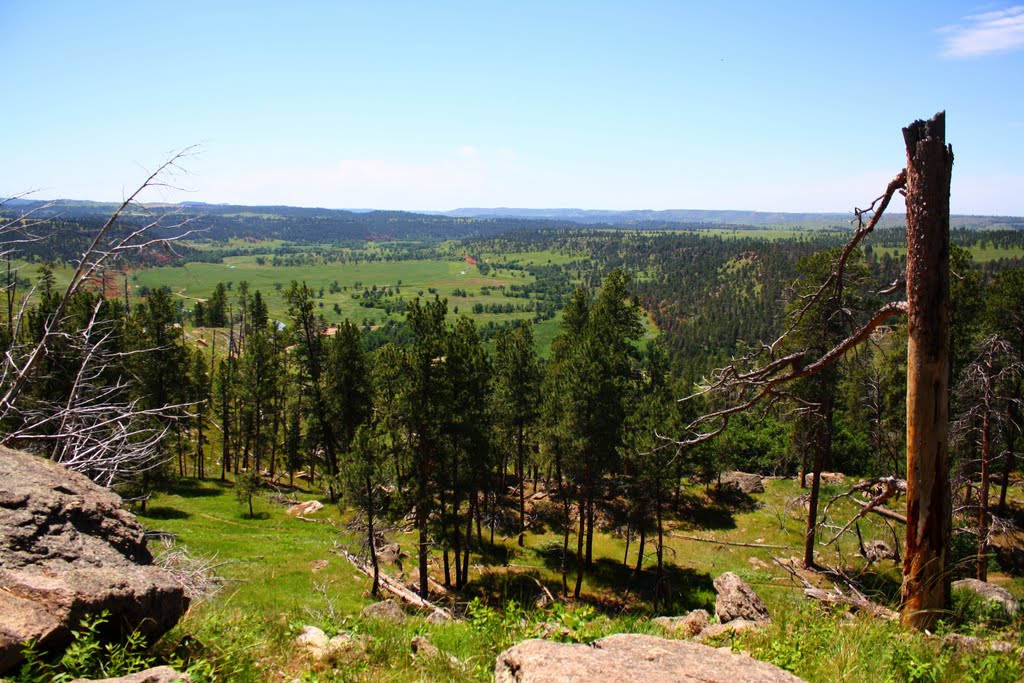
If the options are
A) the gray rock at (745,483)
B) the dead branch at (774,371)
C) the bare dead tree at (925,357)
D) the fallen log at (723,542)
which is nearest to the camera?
the bare dead tree at (925,357)

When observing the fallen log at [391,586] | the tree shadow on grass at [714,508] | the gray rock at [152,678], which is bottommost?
the tree shadow on grass at [714,508]

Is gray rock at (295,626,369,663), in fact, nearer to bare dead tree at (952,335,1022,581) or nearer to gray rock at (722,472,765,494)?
bare dead tree at (952,335,1022,581)

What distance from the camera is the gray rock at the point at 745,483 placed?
121 feet

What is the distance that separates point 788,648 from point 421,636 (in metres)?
3.66

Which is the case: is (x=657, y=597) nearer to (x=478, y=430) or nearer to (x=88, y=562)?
(x=478, y=430)

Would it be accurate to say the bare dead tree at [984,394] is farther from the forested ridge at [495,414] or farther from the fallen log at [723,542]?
the fallen log at [723,542]

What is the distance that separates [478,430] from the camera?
847 inches

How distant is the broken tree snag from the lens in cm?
477

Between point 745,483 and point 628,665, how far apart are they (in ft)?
123

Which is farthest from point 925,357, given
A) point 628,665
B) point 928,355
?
point 628,665

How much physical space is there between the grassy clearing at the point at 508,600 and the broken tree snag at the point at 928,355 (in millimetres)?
656

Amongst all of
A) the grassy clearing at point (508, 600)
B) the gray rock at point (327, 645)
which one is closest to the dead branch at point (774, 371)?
the grassy clearing at point (508, 600)

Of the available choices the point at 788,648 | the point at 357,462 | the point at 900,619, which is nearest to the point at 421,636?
the point at 788,648

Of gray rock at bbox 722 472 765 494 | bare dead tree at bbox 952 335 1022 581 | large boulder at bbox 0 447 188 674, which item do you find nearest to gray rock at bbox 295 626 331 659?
large boulder at bbox 0 447 188 674
